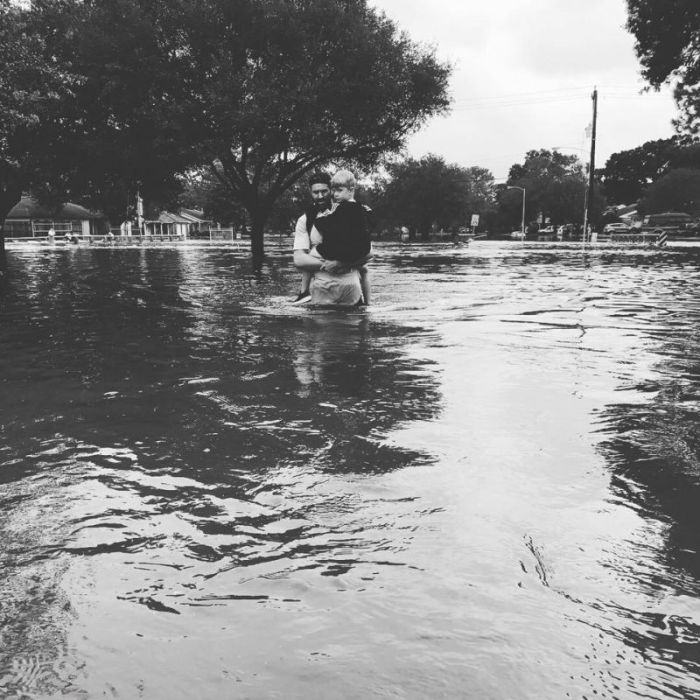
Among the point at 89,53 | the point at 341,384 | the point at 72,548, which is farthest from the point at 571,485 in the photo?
the point at 89,53

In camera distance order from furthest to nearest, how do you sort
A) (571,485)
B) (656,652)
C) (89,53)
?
(89,53)
(571,485)
(656,652)

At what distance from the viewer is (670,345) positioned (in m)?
8.04

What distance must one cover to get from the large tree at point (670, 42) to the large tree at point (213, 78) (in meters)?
8.95

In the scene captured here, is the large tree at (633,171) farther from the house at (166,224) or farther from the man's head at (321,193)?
the man's head at (321,193)

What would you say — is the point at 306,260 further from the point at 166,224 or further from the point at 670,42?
the point at 166,224

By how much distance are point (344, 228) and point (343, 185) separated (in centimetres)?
58

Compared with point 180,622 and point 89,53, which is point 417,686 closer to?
point 180,622

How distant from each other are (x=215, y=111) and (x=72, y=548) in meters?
20.7

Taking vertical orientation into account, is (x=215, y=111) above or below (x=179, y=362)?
above

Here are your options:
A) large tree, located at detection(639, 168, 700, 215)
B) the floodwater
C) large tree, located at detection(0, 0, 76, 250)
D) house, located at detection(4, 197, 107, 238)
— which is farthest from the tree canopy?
the floodwater

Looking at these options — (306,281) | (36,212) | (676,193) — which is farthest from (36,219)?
(676,193)

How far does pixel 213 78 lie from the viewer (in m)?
22.4

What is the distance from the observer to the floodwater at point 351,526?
2.16 metres

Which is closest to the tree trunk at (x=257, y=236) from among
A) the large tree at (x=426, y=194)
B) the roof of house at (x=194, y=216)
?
the large tree at (x=426, y=194)
